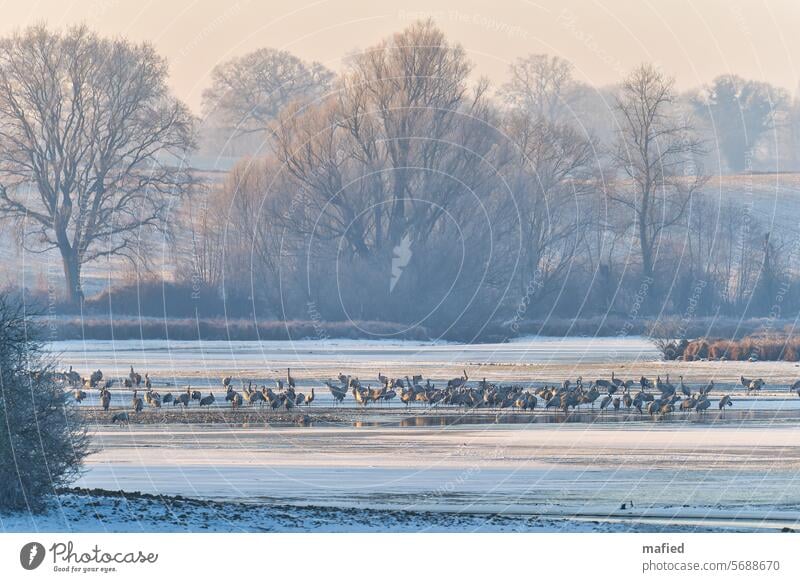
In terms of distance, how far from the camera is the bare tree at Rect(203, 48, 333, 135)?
8150 centimetres

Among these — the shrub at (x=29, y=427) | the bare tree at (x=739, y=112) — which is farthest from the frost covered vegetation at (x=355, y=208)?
the shrub at (x=29, y=427)

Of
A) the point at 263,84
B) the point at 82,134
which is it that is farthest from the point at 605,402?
the point at 263,84

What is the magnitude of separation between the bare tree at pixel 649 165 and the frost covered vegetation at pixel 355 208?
0.36 metres

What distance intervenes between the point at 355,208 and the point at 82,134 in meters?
13.8

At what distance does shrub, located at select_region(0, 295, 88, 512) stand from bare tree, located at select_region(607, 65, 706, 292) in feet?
178

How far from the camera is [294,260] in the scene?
216 feet

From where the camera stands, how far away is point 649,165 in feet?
252

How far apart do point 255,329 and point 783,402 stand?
1101 inches

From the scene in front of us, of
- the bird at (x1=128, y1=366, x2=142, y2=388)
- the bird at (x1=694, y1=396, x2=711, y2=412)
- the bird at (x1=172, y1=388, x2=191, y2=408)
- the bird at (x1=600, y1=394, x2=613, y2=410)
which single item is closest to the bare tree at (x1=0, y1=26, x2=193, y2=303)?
the bird at (x1=128, y1=366, x2=142, y2=388)

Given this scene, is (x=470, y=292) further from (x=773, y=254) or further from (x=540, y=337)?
(x=773, y=254)

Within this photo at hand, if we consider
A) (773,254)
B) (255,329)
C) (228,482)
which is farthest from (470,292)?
(228,482)

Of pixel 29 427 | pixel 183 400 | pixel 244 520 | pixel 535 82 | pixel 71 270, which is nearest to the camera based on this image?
pixel 244 520

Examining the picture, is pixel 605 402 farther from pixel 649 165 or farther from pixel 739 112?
pixel 739 112

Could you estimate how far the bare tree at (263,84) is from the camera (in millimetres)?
81500
